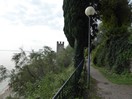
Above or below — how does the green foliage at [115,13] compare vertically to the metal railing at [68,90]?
above

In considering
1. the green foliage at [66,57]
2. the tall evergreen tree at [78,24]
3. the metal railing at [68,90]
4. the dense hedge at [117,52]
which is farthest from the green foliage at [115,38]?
the green foliage at [66,57]

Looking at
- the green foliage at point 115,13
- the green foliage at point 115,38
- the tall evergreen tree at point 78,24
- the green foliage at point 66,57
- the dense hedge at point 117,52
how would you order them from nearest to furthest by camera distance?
the tall evergreen tree at point 78,24, the dense hedge at point 117,52, the green foliage at point 115,38, the green foliage at point 115,13, the green foliage at point 66,57

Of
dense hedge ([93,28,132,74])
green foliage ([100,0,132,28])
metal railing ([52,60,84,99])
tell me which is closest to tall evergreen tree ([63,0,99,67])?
dense hedge ([93,28,132,74])

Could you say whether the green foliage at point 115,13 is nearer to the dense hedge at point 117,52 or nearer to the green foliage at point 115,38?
the green foliage at point 115,38

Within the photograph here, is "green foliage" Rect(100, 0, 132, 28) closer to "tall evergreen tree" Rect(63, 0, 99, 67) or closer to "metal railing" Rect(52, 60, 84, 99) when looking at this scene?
"tall evergreen tree" Rect(63, 0, 99, 67)

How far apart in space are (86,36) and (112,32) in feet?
15.3

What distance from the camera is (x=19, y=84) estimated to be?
2108 centimetres

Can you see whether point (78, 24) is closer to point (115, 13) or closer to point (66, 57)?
point (115, 13)

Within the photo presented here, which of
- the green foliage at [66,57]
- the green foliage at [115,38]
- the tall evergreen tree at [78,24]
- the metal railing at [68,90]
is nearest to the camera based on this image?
the metal railing at [68,90]

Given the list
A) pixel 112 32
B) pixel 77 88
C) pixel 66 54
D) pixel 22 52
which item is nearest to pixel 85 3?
pixel 112 32

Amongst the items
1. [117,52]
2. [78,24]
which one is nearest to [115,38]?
[117,52]

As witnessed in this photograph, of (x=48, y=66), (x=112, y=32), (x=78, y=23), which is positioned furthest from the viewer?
(x=48, y=66)

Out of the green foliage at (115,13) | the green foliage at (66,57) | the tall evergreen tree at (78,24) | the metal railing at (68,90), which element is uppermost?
the green foliage at (115,13)

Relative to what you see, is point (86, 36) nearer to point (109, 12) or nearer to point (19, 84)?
point (109, 12)
